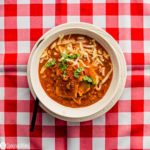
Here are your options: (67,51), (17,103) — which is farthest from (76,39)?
(17,103)

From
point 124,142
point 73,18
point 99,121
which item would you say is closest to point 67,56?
point 73,18

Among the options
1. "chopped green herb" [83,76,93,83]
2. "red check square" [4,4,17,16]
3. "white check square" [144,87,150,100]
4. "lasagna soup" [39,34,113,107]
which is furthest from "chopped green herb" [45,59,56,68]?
"white check square" [144,87,150,100]

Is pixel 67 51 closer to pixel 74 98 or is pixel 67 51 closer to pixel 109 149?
pixel 74 98

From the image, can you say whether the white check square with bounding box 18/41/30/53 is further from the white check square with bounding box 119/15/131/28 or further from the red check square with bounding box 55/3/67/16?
the white check square with bounding box 119/15/131/28

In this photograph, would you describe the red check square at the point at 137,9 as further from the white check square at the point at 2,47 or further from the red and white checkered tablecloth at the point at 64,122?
the white check square at the point at 2,47

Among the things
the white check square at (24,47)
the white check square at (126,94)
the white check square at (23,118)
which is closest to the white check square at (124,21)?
the white check square at (126,94)

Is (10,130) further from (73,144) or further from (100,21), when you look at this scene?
(100,21)
